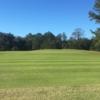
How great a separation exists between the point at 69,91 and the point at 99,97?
137 centimetres

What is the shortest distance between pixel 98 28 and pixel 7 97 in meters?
59.7

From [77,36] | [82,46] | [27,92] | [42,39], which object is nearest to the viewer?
[27,92]

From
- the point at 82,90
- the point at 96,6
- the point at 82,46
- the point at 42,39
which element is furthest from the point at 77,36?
the point at 82,90

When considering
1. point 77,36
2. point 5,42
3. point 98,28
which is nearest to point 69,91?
point 98,28

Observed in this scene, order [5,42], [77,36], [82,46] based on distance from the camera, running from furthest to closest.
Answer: [77,36] → [5,42] → [82,46]

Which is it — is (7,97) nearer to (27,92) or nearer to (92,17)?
(27,92)

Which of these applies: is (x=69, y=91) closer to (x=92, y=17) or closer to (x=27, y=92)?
(x=27, y=92)

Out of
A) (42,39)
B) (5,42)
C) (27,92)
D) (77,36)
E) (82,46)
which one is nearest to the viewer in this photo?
(27,92)

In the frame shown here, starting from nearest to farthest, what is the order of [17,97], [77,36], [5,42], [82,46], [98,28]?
[17,97], [98,28], [82,46], [5,42], [77,36]

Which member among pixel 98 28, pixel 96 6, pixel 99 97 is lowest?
pixel 99 97

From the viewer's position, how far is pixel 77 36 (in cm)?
12769

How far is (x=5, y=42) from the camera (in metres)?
109

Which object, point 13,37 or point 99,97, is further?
point 13,37

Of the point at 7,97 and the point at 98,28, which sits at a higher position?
the point at 98,28
